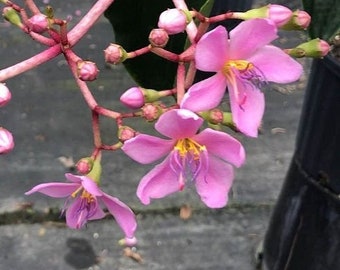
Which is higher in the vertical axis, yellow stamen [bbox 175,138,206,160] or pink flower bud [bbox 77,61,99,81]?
pink flower bud [bbox 77,61,99,81]

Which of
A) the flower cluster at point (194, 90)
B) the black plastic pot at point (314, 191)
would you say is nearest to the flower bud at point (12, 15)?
the flower cluster at point (194, 90)

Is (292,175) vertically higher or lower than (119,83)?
higher

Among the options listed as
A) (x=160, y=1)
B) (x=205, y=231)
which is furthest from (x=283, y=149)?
(x=160, y=1)

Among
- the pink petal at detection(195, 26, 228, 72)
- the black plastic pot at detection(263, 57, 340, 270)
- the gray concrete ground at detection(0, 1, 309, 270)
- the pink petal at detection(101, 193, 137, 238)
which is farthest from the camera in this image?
the gray concrete ground at detection(0, 1, 309, 270)

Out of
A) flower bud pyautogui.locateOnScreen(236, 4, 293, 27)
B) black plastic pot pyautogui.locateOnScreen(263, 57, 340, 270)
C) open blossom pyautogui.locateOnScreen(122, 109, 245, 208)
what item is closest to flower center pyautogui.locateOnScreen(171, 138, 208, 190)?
open blossom pyautogui.locateOnScreen(122, 109, 245, 208)

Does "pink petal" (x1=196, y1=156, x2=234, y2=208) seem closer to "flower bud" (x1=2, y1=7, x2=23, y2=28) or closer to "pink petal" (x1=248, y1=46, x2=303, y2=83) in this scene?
"pink petal" (x1=248, y1=46, x2=303, y2=83)

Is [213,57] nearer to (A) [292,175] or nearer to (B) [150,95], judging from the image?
(B) [150,95]
